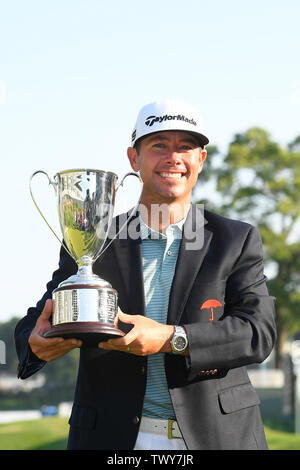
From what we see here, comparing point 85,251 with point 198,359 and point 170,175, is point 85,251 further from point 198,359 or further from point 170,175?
point 198,359

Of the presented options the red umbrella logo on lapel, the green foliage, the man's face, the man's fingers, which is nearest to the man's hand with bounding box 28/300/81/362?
the man's fingers

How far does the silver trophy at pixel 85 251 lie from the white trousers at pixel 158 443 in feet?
1.41

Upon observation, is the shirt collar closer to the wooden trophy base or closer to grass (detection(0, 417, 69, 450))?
the wooden trophy base

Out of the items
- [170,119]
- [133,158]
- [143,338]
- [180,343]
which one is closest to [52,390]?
[133,158]

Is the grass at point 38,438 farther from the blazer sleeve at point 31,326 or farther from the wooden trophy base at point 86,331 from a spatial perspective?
the wooden trophy base at point 86,331

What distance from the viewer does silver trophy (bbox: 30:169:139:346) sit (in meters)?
2.44

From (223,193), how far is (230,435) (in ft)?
94.3

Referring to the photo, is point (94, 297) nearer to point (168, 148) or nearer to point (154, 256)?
point (154, 256)

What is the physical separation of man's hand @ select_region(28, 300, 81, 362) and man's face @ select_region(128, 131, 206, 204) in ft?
2.18

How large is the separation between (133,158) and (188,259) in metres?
0.58

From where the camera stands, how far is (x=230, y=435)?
2.55m

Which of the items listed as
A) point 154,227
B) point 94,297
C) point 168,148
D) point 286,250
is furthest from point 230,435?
point 286,250

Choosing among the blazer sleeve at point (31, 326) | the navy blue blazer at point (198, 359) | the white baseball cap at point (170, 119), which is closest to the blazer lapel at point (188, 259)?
the navy blue blazer at point (198, 359)

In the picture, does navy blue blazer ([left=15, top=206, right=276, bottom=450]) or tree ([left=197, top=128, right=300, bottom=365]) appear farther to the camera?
tree ([left=197, top=128, right=300, bottom=365])
